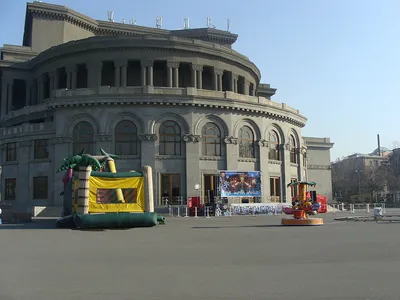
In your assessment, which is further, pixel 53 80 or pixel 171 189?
pixel 53 80

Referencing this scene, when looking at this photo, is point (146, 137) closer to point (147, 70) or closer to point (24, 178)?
point (147, 70)

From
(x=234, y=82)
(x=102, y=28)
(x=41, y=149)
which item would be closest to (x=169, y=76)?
(x=234, y=82)

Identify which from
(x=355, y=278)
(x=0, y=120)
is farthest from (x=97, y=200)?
(x=0, y=120)

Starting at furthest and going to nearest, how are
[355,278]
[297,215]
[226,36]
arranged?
[226,36]
[297,215]
[355,278]

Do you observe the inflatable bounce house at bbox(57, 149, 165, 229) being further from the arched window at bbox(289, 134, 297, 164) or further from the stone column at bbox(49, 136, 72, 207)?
the arched window at bbox(289, 134, 297, 164)

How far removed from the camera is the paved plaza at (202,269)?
825 centimetres

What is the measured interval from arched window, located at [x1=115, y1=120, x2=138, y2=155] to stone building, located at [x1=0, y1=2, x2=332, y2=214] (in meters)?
0.09

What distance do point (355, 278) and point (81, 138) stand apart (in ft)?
116

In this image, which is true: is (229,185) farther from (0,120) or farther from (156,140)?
(0,120)

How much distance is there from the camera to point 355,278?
9.38 metres

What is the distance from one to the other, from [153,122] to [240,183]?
9931mm

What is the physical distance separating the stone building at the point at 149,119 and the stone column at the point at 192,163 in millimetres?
92

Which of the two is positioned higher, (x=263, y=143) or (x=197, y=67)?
(x=197, y=67)

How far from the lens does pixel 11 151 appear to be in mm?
46188
